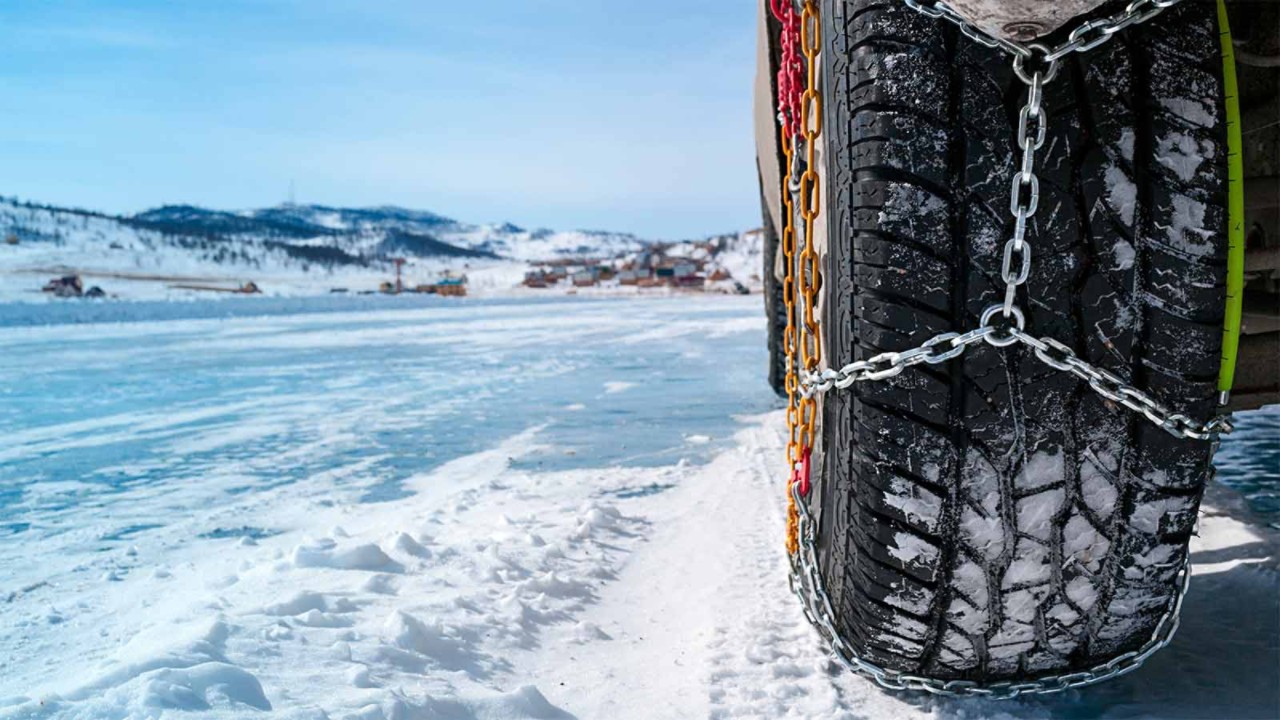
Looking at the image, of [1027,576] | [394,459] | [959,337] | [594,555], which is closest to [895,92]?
[959,337]

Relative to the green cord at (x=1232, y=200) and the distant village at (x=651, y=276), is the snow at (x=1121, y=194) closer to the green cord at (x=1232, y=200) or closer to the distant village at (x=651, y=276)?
the green cord at (x=1232, y=200)

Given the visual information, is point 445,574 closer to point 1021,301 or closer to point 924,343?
point 924,343

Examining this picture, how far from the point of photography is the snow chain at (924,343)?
106 centimetres

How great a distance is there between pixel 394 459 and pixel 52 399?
379cm

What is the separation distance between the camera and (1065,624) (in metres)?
1.24

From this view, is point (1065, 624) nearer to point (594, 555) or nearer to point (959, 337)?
point (959, 337)

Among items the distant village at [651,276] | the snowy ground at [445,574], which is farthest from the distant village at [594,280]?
the snowy ground at [445,574]

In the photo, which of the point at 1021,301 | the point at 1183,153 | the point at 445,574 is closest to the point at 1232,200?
the point at 1183,153

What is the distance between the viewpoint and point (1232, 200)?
1.12 m

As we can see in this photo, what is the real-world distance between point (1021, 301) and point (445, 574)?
5.39 feet

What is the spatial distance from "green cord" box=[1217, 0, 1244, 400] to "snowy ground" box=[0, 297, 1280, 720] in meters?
0.69

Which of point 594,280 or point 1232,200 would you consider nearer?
point 1232,200

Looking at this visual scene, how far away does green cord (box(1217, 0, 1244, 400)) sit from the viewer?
111 cm

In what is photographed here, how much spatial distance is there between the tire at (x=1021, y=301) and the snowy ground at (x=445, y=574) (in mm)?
358
